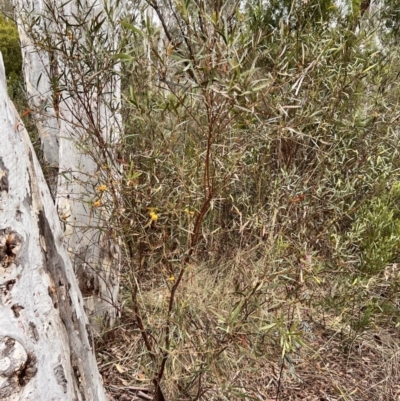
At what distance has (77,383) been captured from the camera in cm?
134

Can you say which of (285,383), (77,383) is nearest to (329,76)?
(285,383)

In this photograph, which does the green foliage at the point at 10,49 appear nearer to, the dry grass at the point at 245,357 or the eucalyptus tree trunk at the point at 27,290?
the dry grass at the point at 245,357

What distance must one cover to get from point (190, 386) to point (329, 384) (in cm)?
93

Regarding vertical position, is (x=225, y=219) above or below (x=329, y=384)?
above

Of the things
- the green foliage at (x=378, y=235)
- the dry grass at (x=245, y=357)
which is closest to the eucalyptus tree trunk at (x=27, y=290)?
the dry grass at (x=245, y=357)

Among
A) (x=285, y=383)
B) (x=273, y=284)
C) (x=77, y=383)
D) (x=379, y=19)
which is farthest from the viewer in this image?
(x=379, y=19)

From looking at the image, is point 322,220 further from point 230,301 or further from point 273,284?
point 273,284

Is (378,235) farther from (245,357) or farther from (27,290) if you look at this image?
(27,290)

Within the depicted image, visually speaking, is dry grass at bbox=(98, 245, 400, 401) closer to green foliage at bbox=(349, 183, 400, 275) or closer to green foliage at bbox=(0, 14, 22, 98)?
green foliage at bbox=(349, 183, 400, 275)

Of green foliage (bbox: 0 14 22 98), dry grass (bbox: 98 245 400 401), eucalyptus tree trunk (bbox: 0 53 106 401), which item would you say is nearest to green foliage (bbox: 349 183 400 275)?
dry grass (bbox: 98 245 400 401)

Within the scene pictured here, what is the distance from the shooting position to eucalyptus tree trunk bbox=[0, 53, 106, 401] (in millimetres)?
1133

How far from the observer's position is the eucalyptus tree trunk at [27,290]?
1.13 m

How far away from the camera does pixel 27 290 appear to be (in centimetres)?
118

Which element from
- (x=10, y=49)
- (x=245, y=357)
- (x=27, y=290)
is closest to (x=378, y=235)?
(x=245, y=357)
